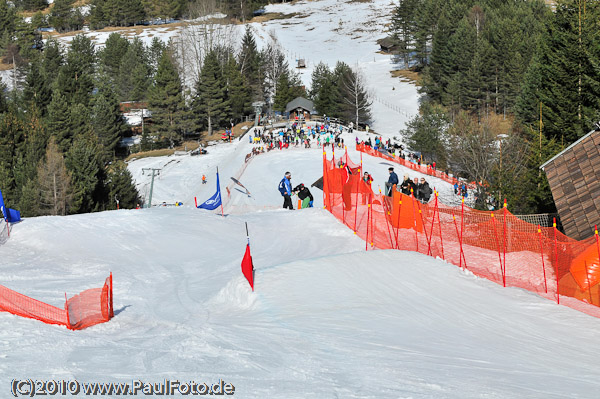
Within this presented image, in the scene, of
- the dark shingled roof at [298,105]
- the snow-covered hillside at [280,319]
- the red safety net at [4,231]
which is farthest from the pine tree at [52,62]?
the red safety net at [4,231]

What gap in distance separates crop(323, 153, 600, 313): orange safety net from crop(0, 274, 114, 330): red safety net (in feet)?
26.7

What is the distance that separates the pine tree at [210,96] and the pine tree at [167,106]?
7.29ft

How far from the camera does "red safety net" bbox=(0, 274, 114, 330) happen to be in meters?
10.4

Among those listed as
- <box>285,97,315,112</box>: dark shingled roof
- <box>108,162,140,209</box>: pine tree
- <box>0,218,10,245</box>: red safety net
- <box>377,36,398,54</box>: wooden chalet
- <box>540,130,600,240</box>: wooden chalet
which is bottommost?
<box>108,162,140,209</box>: pine tree

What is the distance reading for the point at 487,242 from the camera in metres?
15.9

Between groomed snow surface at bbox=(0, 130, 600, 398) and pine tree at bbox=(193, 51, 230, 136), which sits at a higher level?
pine tree at bbox=(193, 51, 230, 136)

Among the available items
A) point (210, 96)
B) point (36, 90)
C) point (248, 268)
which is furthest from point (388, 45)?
point (248, 268)

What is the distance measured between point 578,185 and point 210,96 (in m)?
56.4

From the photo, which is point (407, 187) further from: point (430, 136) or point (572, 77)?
point (430, 136)

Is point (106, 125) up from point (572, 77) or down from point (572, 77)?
down

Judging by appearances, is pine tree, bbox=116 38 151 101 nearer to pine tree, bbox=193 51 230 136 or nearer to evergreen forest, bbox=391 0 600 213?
pine tree, bbox=193 51 230 136

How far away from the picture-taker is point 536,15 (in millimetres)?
83375

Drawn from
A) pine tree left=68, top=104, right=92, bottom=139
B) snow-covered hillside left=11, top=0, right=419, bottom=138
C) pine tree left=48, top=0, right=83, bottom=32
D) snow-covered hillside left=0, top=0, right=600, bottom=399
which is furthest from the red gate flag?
pine tree left=48, top=0, right=83, bottom=32

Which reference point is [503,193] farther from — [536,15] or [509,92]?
[536,15]
